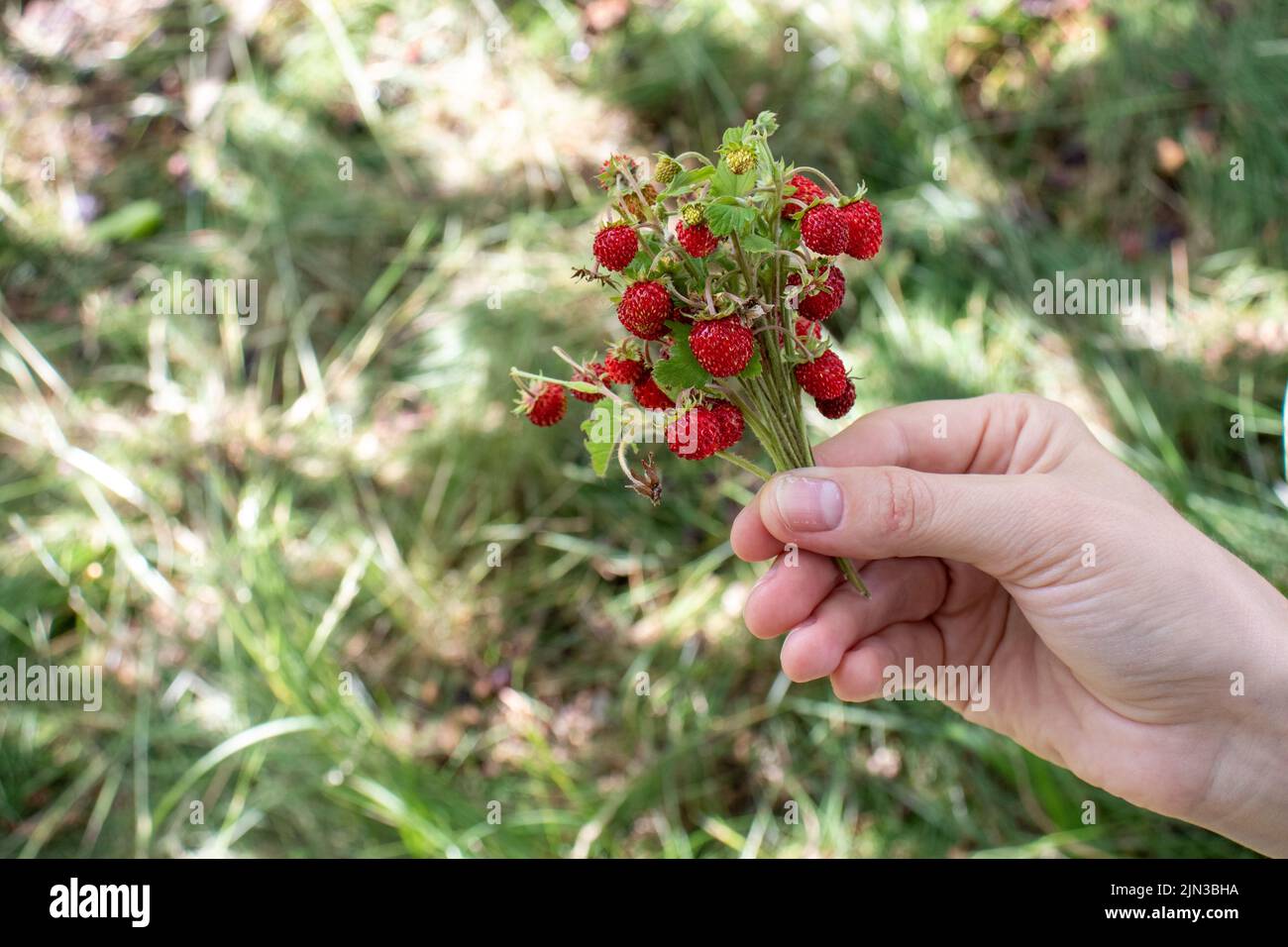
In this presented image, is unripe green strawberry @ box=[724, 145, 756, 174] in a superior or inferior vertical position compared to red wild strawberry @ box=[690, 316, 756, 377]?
superior

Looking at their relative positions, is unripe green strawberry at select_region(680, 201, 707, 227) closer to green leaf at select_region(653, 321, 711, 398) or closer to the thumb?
green leaf at select_region(653, 321, 711, 398)

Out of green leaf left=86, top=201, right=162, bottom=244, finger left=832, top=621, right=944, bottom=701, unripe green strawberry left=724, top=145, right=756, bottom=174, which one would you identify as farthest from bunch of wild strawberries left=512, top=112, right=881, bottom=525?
green leaf left=86, top=201, right=162, bottom=244

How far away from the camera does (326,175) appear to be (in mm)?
2619

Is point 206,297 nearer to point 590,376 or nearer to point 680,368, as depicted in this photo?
point 590,376

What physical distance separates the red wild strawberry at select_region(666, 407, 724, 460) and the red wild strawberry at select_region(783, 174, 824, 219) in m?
0.21

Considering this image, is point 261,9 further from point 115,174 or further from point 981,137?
point 981,137

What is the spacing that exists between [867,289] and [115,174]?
1963 mm

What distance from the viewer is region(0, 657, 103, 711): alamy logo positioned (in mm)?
2148

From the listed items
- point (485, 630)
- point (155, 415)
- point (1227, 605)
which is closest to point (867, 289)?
point (485, 630)

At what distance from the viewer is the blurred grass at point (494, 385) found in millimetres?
1948

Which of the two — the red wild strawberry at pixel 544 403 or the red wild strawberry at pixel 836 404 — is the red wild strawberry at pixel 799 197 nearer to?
the red wild strawberry at pixel 836 404

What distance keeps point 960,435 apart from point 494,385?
1106 mm

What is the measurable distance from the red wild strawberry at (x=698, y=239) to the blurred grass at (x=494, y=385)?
1.19m
